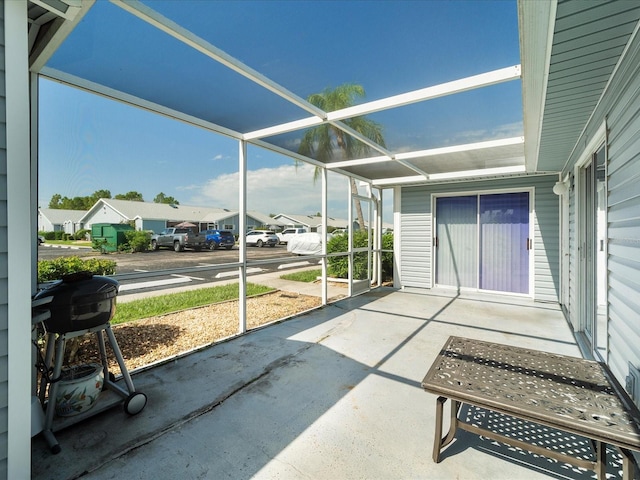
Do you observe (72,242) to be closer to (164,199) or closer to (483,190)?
(164,199)

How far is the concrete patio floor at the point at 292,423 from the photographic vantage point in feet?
5.67

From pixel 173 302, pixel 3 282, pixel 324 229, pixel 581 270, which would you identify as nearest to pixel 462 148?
pixel 581 270

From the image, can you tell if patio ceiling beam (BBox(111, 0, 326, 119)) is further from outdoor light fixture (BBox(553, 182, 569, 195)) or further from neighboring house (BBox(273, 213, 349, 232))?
outdoor light fixture (BBox(553, 182, 569, 195))

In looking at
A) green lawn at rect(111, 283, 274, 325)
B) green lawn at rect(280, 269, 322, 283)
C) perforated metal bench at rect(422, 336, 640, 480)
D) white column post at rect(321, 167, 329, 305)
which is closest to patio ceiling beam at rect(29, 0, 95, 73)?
perforated metal bench at rect(422, 336, 640, 480)

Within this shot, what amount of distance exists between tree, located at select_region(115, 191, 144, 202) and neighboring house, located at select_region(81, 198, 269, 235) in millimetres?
27

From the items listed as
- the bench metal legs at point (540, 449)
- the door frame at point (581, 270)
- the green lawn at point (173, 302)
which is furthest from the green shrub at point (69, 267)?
the door frame at point (581, 270)

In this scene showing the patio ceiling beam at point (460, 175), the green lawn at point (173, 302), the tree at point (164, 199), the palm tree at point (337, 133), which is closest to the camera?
the palm tree at point (337, 133)

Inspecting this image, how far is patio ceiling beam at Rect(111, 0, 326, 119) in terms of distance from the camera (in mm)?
1628

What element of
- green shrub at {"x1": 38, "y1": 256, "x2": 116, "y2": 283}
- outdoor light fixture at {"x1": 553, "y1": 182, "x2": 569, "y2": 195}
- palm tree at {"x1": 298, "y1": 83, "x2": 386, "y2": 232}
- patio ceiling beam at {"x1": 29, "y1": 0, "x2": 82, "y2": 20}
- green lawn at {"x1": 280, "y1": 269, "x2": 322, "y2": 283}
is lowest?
green lawn at {"x1": 280, "y1": 269, "x2": 322, "y2": 283}

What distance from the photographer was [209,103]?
283cm

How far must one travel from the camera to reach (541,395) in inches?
64.2

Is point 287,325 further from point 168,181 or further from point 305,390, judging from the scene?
point 168,181

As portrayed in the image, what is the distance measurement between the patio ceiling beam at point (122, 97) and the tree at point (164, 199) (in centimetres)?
76

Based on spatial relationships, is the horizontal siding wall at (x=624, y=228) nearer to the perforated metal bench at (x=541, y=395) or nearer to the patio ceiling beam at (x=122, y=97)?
the perforated metal bench at (x=541, y=395)
